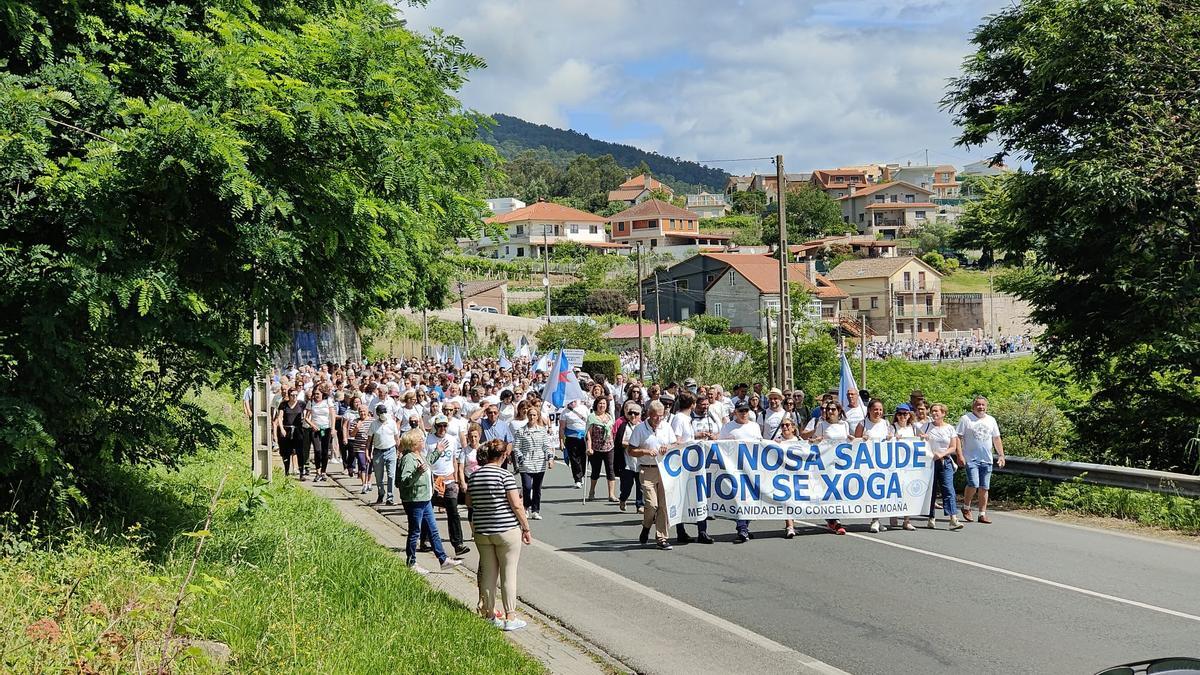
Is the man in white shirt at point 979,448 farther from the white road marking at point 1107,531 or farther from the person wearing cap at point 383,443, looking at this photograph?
the person wearing cap at point 383,443

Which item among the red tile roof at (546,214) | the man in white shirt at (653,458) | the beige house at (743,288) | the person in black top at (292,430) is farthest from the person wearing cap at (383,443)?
the red tile roof at (546,214)

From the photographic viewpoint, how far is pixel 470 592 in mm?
11297

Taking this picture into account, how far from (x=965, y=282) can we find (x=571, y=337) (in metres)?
72.7

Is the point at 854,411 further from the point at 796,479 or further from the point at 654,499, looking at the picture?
the point at 654,499

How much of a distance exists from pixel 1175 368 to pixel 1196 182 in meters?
3.09

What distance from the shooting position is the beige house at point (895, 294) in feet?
347

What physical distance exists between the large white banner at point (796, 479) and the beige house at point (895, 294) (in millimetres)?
90995

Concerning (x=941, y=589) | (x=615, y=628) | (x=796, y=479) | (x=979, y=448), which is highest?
(x=979, y=448)

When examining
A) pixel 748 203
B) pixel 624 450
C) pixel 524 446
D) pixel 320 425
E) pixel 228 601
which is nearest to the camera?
pixel 228 601

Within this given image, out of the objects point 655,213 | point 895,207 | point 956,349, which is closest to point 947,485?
point 956,349

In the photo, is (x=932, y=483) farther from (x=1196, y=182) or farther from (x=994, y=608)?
(x=1196, y=182)

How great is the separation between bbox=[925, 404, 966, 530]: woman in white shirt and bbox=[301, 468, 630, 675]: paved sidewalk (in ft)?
20.2

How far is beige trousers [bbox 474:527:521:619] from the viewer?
9.70 meters

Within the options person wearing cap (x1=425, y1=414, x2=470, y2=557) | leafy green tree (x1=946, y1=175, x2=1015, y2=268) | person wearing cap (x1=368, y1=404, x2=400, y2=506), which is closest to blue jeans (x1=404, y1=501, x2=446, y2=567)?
person wearing cap (x1=425, y1=414, x2=470, y2=557)
